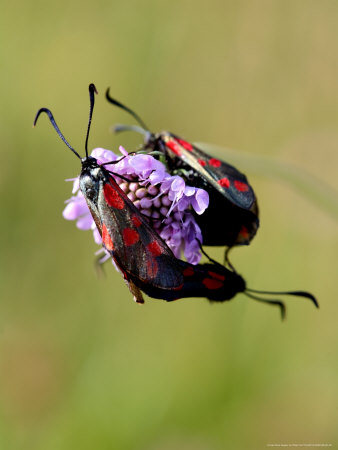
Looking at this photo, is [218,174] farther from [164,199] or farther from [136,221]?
[136,221]

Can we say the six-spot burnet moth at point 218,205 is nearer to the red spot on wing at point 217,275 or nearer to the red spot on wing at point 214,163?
the red spot on wing at point 214,163

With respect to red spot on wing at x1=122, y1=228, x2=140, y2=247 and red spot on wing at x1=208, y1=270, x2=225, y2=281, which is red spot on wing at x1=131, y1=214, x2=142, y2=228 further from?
red spot on wing at x1=208, y1=270, x2=225, y2=281

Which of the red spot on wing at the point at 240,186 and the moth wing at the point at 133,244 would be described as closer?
the moth wing at the point at 133,244

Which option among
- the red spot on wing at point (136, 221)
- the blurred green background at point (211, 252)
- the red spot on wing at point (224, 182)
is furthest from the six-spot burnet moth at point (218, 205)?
the blurred green background at point (211, 252)

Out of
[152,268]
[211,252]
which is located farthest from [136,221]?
[211,252]

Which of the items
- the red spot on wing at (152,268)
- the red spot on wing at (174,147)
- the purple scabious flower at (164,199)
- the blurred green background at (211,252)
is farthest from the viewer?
the blurred green background at (211,252)

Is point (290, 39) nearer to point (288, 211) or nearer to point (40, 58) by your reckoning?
point (288, 211)
